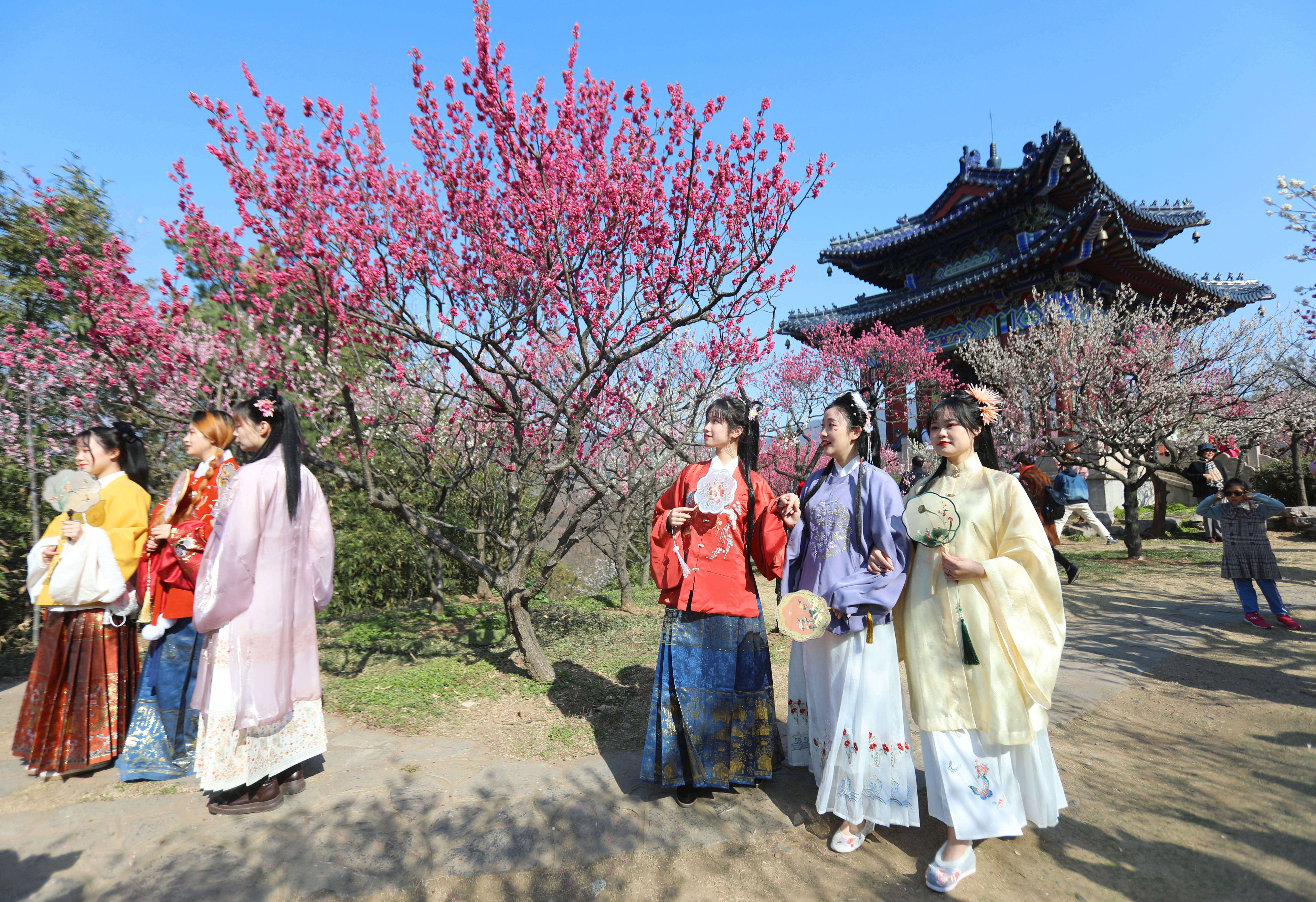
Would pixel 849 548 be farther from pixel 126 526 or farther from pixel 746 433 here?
pixel 126 526

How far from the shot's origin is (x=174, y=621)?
326 cm

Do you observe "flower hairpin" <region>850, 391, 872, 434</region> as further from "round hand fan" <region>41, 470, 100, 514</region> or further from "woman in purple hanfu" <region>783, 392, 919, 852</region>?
"round hand fan" <region>41, 470, 100, 514</region>

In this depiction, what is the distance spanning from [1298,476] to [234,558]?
19.4m

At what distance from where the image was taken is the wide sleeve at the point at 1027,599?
237 centimetres

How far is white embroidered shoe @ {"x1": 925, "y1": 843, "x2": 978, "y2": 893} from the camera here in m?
2.24

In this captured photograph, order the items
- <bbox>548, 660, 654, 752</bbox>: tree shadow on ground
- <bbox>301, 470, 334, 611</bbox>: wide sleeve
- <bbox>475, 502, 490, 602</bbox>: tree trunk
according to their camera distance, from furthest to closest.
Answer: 1. <bbox>475, 502, 490, 602</bbox>: tree trunk
2. <bbox>548, 660, 654, 752</bbox>: tree shadow on ground
3. <bbox>301, 470, 334, 611</bbox>: wide sleeve

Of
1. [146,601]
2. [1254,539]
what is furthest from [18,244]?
[1254,539]

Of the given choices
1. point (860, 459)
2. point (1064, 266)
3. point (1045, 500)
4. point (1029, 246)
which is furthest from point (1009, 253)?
point (860, 459)

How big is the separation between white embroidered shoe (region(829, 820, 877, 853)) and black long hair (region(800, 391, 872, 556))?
1083 mm

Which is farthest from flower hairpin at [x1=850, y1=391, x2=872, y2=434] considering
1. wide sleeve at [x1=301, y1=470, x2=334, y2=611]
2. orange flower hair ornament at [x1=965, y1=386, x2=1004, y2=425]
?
wide sleeve at [x1=301, y1=470, x2=334, y2=611]

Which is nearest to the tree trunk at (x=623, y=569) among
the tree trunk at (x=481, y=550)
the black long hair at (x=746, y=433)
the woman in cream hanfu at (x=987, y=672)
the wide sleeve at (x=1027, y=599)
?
the tree trunk at (x=481, y=550)

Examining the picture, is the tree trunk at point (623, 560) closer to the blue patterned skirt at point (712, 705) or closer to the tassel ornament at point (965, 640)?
the blue patterned skirt at point (712, 705)

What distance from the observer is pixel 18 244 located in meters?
6.52

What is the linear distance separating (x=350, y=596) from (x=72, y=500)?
5.25 meters
